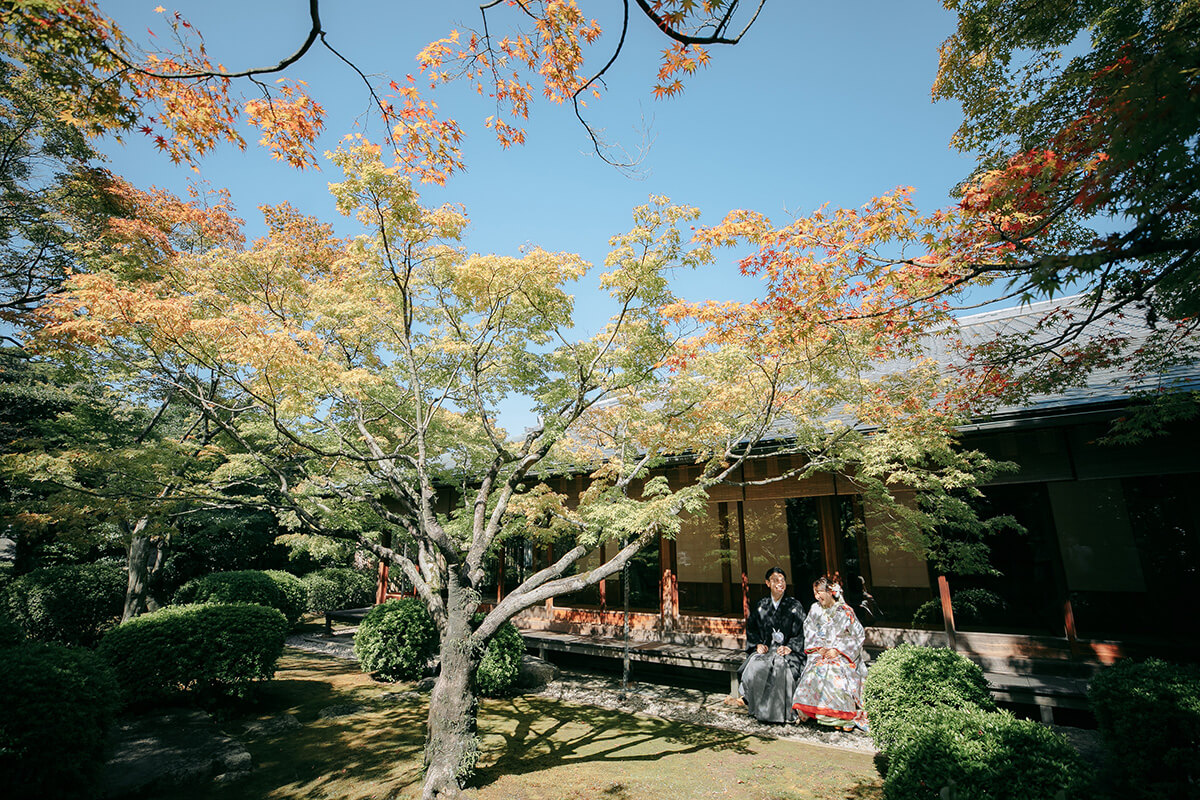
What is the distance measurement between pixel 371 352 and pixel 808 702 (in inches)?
297

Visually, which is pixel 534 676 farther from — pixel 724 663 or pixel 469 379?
pixel 469 379

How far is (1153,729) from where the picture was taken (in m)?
3.83

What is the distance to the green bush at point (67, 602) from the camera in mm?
11094

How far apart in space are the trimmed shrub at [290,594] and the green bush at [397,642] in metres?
5.47

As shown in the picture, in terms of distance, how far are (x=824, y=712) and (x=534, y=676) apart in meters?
4.70

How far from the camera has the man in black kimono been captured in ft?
21.7

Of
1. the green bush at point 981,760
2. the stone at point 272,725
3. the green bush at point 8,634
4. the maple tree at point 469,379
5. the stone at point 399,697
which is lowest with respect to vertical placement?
the stone at point 272,725

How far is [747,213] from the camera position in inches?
225

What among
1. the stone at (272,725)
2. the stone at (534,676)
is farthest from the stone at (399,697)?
the stone at (534,676)

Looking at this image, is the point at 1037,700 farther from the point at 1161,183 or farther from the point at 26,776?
the point at 26,776

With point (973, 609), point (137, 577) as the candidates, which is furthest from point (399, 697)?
point (973, 609)

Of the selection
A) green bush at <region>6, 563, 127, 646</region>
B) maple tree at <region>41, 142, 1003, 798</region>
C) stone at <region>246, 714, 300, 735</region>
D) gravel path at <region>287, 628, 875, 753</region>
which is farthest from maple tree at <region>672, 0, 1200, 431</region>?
green bush at <region>6, 563, 127, 646</region>

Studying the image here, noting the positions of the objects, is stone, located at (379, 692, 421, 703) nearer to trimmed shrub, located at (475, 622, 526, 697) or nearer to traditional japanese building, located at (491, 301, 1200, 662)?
trimmed shrub, located at (475, 622, 526, 697)

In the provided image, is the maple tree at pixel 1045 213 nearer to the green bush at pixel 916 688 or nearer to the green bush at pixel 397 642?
the green bush at pixel 916 688
